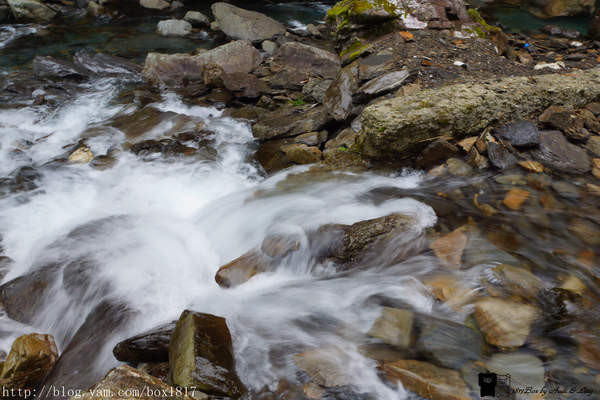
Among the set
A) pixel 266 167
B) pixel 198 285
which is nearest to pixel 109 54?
pixel 266 167

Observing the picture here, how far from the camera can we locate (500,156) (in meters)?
4.01

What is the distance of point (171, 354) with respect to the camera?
241 centimetres

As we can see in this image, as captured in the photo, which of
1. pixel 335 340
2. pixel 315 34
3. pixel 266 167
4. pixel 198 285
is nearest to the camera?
pixel 335 340

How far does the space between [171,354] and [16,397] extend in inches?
47.5

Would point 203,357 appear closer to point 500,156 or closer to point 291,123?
point 500,156

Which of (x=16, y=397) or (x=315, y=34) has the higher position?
(x=315, y=34)

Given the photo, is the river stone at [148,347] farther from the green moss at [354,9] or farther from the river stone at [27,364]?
the green moss at [354,9]

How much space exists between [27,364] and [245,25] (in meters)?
10.7

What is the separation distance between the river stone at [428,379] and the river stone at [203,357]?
A: 38.1 inches

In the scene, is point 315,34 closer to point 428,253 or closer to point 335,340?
point 428,253

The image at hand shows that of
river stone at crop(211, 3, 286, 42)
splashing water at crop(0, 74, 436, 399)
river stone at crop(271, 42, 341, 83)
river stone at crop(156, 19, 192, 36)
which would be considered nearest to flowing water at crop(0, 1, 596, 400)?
splashing water at crop(0, 74, 436, 399)

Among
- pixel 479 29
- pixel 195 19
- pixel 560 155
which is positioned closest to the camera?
pixel 560 155

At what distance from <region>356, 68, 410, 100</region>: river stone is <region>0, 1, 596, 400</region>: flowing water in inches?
63.7

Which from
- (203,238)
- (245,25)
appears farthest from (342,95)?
(245,25)
